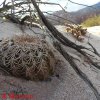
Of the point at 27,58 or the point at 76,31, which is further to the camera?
the point at 76,31

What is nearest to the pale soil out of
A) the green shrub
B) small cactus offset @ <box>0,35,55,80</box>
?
small cactus offset @ <box>0,35,55,80</box>

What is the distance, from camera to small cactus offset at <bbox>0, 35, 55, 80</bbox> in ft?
13.1

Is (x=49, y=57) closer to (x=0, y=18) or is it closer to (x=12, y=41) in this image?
(x=12, y=41)

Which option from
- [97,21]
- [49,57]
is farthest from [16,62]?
[97,21]

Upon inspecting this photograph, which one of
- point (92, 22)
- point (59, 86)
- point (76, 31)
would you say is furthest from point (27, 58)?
point (92, 22)

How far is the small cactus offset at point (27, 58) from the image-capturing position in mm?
4004

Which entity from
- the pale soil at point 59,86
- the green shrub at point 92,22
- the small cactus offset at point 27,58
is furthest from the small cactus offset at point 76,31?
the green shrub at point 92,22

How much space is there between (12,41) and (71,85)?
872 millimetres

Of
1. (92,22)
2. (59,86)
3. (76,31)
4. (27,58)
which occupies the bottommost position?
(92,22)

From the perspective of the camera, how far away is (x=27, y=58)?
4004 millimetres

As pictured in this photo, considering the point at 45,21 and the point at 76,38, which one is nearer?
the point at 45,21

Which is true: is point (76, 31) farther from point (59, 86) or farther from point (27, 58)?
point (27, 58)

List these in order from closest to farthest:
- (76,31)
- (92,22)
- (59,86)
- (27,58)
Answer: (27,58)
(59,86)
(76,31)
(92,22)

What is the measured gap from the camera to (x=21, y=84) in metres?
4.01
